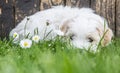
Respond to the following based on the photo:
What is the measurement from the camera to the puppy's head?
4.57 m

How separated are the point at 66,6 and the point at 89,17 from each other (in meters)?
0.70

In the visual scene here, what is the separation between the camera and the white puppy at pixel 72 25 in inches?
181

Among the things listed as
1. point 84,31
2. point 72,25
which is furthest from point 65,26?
point 84,31

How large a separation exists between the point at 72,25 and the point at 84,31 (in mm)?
268

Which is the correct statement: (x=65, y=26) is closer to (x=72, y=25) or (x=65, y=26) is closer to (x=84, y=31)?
(x=72, y=25)

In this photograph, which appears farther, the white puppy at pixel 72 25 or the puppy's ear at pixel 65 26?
the puppy's ear at pixel 65 26

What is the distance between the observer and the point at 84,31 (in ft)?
15.2

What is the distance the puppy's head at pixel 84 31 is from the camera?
4570mm

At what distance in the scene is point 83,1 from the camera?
5.96 metres

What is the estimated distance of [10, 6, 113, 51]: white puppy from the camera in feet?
15.1

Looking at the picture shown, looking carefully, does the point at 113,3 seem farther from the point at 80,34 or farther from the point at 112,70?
the point at 112,70

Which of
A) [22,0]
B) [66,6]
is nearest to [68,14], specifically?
[66,6]

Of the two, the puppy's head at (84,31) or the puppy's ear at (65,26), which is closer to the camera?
the puppy's head at (84,31)

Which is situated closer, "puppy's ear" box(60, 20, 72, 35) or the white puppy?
the white puppy
